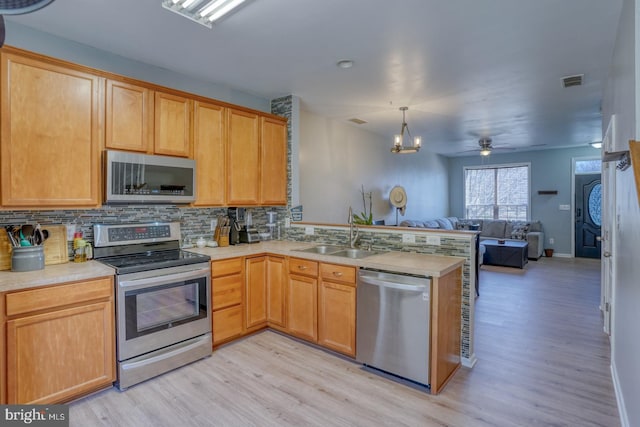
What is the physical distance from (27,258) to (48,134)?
861 millimetres

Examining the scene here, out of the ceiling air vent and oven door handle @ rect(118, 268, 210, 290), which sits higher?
the ceiling air vent

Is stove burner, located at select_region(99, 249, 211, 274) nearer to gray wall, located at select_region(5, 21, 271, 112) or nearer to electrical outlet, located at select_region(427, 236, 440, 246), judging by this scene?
gray wall, located at select_region(5, 21, 271, 112)

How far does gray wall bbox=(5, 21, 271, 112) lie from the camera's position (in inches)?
97.3

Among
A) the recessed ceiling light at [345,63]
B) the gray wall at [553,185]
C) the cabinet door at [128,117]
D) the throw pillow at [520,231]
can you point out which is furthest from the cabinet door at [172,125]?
the gray wall at [553,185]

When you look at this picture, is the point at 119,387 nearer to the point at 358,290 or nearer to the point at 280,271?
the point at 280,271

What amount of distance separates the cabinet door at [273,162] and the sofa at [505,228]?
411 centimetres

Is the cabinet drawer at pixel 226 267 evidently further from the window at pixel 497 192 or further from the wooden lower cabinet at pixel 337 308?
the window at pixel 497 192

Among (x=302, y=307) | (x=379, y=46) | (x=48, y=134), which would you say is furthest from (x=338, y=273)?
(x=48, y=134)

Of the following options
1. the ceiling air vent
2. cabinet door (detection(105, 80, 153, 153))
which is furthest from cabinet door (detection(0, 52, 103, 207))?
the ceiling air vent

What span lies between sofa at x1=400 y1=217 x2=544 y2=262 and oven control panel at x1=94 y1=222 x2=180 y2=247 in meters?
5.30

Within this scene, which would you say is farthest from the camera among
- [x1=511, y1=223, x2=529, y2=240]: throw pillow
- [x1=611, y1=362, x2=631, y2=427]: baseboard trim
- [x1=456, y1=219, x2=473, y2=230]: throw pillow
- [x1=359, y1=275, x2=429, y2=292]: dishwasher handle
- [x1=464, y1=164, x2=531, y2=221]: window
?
[x1=464, y1=164, x2=531, y2=221]: window

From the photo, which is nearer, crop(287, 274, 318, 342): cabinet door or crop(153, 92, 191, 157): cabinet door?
crop(153, 92, 191, 157): cabinet door

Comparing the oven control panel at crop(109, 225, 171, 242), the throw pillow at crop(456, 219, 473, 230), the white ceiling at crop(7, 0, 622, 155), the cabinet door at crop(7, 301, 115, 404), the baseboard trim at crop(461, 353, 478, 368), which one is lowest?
the baseboard trim at crop(461, 353, 478, 368)

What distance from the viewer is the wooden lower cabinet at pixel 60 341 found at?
6.58 feet
